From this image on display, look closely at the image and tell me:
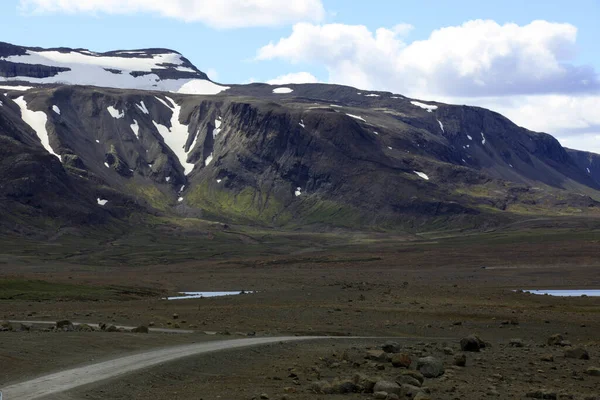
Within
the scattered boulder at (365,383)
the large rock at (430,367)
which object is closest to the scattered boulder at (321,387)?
the scattered boulder at (365,383)

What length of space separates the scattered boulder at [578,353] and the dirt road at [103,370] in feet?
45.5

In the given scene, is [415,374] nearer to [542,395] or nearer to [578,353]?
[542,395]

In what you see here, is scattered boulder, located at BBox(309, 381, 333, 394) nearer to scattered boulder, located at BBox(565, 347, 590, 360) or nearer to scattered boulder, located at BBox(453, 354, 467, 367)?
scattered boulder, located at BBox(453, 354, 467, 367)

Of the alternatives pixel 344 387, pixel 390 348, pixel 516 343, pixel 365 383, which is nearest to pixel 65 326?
pixel 390 348

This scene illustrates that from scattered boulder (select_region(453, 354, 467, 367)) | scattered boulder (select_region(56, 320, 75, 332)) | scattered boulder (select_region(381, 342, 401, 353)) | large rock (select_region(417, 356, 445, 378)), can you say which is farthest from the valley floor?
scattered boulder (select_region(56, 320, 75, 332))

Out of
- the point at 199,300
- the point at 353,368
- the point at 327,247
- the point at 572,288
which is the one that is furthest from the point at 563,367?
the point at 327,247

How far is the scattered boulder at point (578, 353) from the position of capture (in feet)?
135

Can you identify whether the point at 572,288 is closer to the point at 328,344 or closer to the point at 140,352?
the point at 328,344

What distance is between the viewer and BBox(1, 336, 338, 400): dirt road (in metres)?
26.8

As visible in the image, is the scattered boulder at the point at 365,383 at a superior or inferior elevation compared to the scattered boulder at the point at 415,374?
superior

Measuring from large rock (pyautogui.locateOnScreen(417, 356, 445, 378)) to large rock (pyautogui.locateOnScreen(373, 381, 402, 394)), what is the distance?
477cm

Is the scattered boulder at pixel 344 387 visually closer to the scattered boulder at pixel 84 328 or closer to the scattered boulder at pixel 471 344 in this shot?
the scattered boulder at pixel 471 344

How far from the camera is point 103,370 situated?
3153 cm

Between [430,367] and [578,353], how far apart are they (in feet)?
35.2
